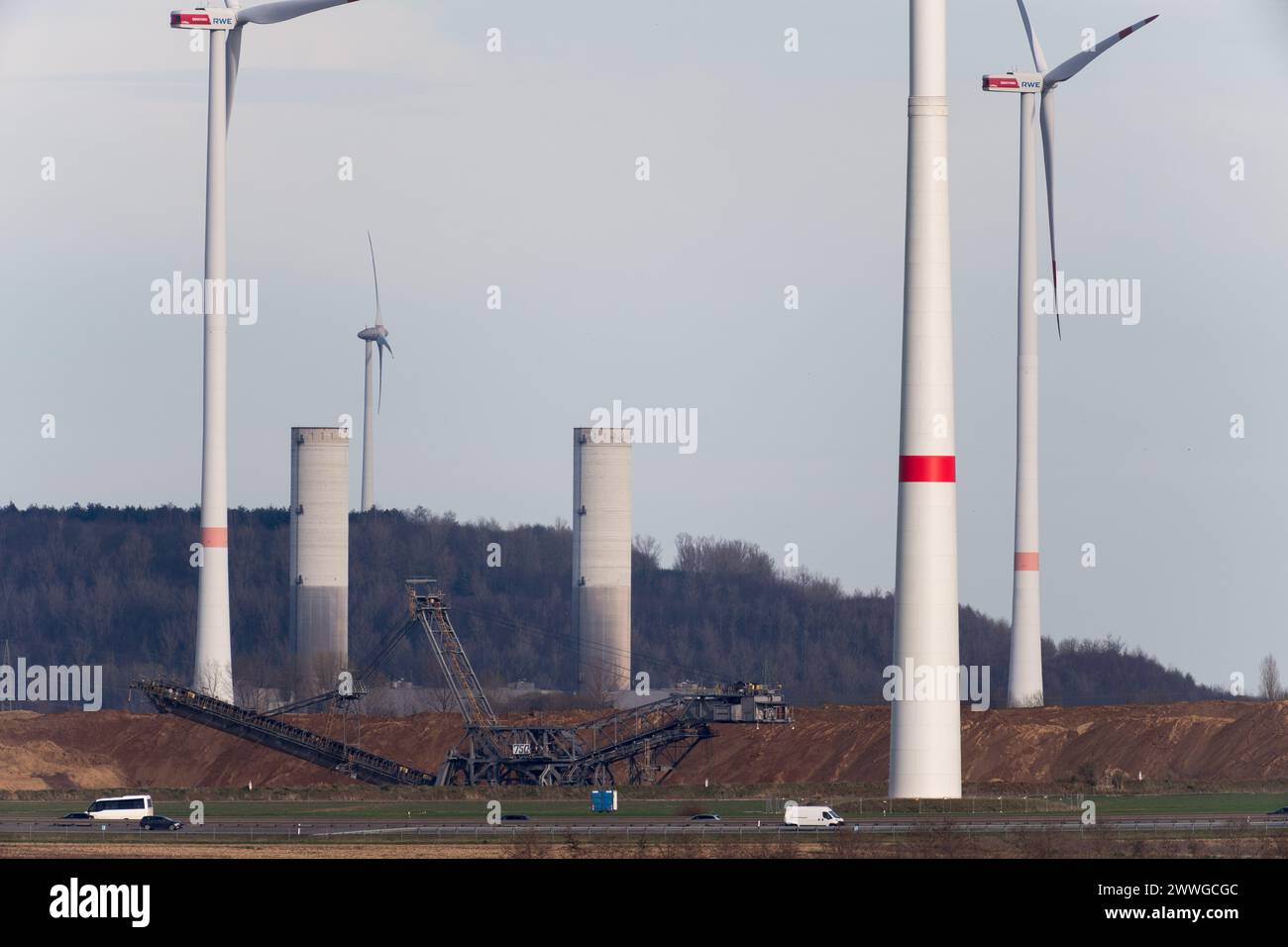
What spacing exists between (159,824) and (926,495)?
95.1ft

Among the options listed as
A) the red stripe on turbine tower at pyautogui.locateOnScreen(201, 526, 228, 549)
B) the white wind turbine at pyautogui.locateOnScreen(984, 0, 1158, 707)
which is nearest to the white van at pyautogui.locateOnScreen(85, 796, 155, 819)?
the red stripe on turbine tower at pyautogui.locateOnScreen(201, 526, 228, 549)

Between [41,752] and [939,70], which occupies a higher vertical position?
[939,70]

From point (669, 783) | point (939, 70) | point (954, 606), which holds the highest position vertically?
point (939, 70)

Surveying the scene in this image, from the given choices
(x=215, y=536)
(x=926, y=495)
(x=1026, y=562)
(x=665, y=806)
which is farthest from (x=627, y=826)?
(x=215, y=536)

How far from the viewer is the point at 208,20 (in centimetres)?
12256

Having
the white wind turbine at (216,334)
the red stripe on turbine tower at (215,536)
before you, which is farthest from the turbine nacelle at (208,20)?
the red stripe on turbine tower at (215,536)

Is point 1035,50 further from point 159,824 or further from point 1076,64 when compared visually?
point 159,824

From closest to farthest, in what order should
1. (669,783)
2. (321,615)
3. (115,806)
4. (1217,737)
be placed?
(115,806) → (1217,737) → (669,783) → (321,615)

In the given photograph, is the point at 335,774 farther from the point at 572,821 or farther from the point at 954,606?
the point at 954,606

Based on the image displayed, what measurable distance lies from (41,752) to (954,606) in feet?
232
